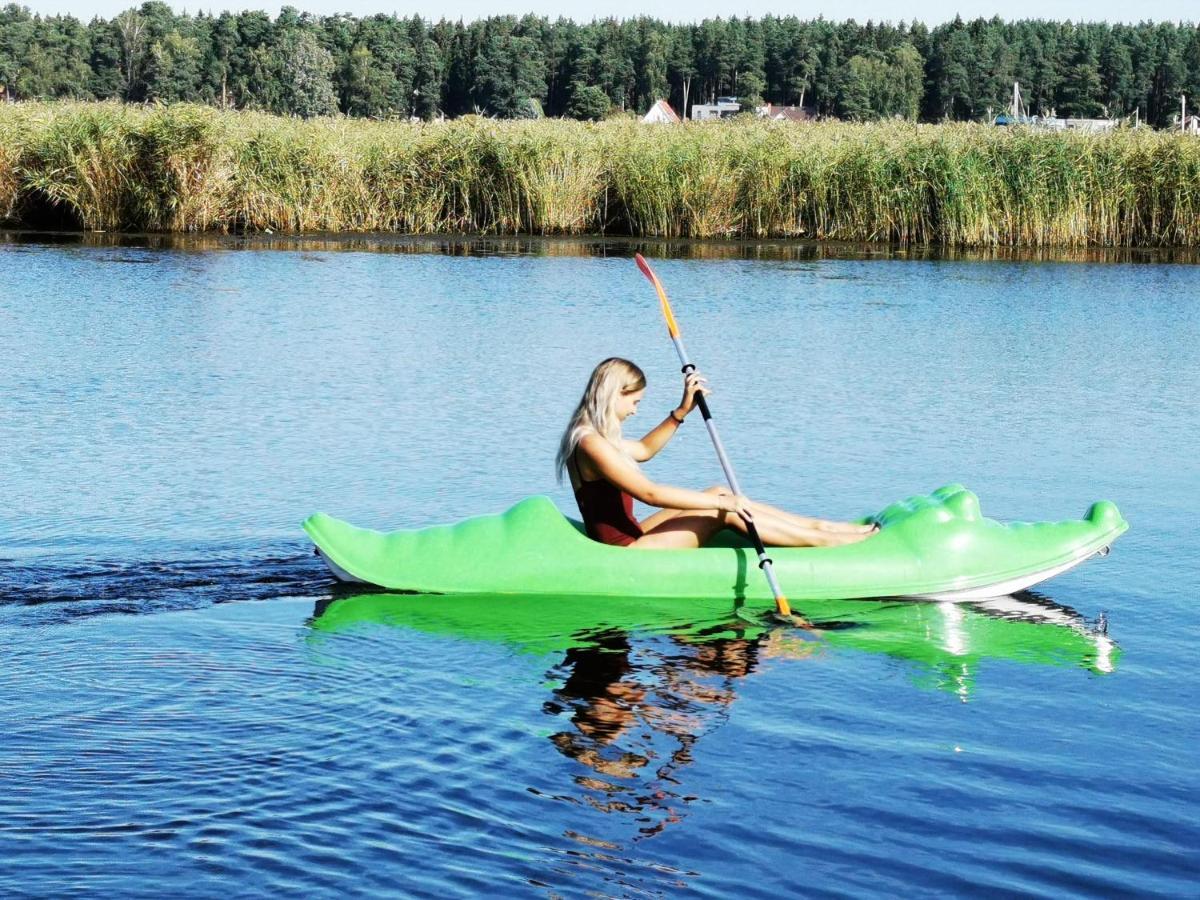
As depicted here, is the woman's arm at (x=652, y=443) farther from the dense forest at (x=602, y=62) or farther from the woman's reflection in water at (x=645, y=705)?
the dense forest at (x=602, y=62)

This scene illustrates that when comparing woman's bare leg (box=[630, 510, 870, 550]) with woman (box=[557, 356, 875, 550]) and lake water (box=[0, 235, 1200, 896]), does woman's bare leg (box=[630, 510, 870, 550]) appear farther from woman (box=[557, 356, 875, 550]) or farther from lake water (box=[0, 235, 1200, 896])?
lake water (box=[0, 235, 1200, 896])

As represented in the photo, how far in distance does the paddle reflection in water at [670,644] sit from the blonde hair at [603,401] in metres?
0.68

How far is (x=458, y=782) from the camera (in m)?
4.82

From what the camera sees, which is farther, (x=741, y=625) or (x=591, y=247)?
(x=591, y=247)

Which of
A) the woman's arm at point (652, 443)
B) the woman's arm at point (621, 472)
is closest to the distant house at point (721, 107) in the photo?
the woman's arm at point (652, 443)

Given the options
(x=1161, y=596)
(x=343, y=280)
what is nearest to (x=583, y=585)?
(x=1161, y=596)

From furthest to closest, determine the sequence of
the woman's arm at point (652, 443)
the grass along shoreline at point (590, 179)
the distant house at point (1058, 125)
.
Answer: the distant house at point (1058, 125), the grass along shoreline at point (590, 179), the woman's arm at point (652, 443)

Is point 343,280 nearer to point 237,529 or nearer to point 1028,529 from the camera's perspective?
point 237,529

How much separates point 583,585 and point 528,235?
663 inches

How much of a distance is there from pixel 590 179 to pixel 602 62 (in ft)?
247

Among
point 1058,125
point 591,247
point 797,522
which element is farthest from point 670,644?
point 1058,125

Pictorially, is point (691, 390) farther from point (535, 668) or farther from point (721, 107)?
point (721, 107)

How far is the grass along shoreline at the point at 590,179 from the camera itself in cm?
2148

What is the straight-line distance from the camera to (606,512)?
21.8 ft
